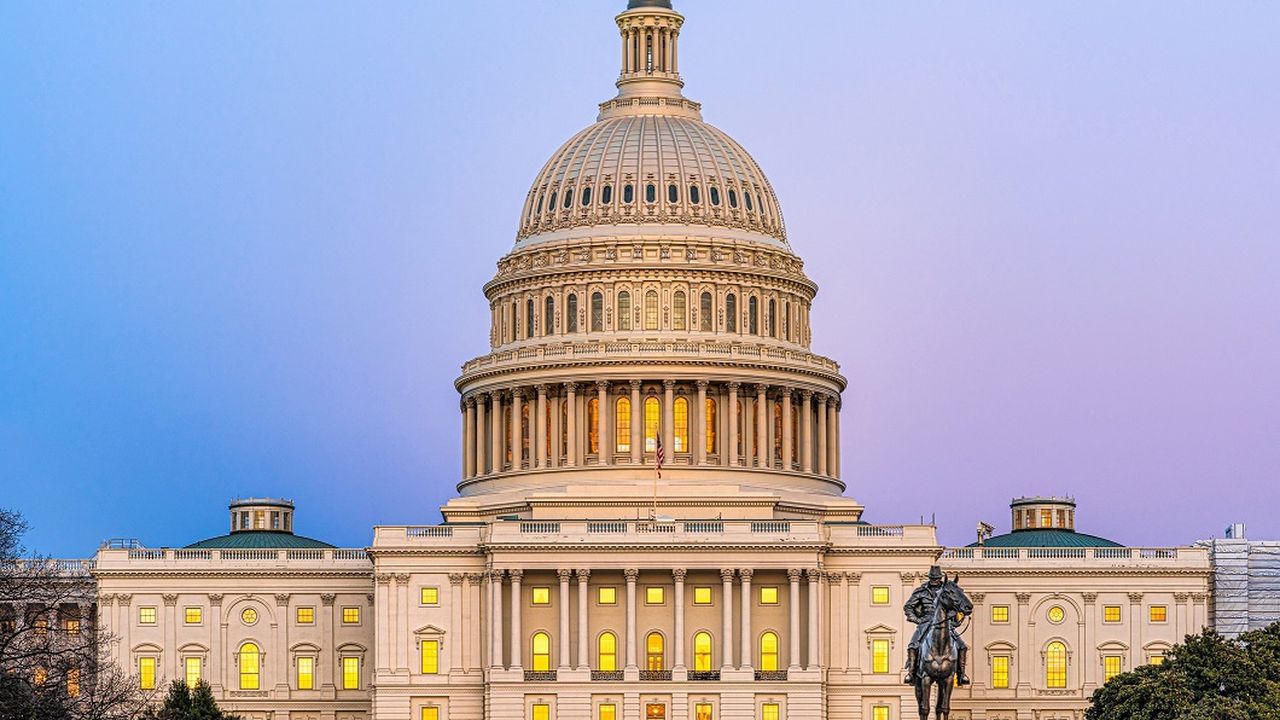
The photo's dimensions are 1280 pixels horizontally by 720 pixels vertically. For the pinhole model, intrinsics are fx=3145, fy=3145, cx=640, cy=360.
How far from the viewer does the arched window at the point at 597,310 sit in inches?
7077

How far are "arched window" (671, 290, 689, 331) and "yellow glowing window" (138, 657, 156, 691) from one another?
34.8 metres

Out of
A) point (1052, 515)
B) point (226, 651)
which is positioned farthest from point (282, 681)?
point (1052, 515)

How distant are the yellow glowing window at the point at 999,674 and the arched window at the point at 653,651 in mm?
21749

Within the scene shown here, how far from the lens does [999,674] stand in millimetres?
172250

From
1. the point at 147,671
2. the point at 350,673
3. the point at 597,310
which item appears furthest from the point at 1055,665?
the point at 147,671

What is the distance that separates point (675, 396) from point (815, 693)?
24.8m

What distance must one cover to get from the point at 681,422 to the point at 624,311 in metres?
7.45

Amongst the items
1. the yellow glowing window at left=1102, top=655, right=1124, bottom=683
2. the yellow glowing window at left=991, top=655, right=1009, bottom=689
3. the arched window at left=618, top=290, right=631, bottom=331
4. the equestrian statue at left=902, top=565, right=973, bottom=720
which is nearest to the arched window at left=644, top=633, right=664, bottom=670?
A: the yellow glowing window at left=991, top=655, right=1009, bottom=689

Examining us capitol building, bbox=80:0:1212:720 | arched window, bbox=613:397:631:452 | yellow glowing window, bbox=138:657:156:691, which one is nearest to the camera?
us capitol building, bbox=80:0:1212:720

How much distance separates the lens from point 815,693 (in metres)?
158

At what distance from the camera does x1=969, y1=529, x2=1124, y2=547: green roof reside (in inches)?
7156

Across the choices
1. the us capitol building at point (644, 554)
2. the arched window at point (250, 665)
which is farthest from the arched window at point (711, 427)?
the arched window at point (250, 665)

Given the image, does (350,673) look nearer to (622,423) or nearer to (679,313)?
(622,423)

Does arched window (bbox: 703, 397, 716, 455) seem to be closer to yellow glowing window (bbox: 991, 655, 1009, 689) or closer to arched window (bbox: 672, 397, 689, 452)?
arched window (bbox: 672, 397, 689, 452)
